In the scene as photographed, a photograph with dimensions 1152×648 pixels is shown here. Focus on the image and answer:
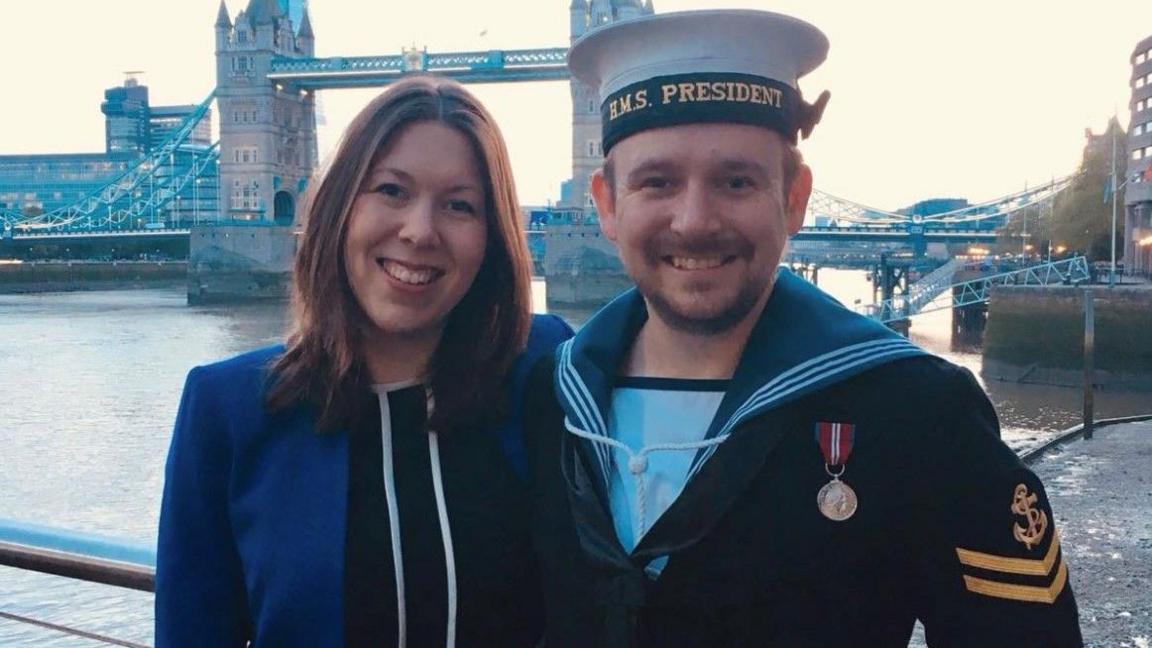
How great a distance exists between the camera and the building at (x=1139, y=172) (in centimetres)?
2261

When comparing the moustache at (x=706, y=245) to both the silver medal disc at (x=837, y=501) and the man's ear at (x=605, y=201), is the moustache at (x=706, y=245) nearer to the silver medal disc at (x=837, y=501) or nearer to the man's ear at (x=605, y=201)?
the man's ear at (x=605, y=201)

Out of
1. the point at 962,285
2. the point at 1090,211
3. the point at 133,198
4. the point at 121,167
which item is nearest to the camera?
the point at 962,285

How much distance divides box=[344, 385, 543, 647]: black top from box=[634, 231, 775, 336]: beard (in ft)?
0.98

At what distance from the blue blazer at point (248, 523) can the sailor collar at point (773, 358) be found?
0.18 m

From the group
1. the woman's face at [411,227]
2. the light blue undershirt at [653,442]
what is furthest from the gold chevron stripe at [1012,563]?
the woman's face at [411,227]

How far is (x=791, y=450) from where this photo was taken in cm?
104

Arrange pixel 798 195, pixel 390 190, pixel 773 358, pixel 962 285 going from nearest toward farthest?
1. pixel 773 358
2. pixel 798 195
3. pixel 390 190
4. pixel 962 285

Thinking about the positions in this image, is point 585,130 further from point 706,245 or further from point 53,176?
point 53,176

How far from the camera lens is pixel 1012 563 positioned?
94 cm

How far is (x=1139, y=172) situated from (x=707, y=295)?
26.6 meters

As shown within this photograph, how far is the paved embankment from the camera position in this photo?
3.89 m

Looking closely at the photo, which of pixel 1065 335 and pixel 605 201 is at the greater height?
pixel 605 201

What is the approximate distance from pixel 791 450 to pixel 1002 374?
1529 centimetres

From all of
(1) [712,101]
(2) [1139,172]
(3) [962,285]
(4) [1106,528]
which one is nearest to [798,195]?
(1) [712,101]
